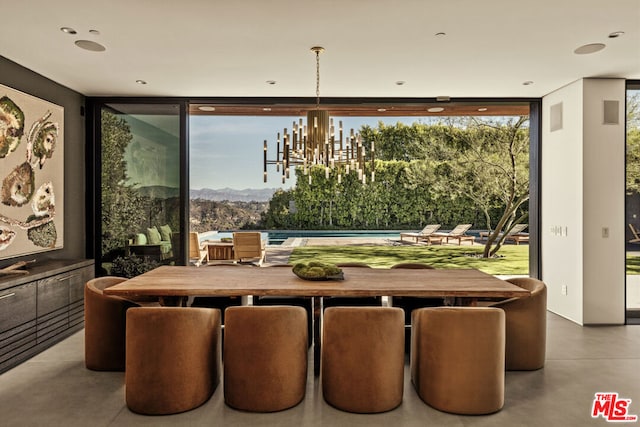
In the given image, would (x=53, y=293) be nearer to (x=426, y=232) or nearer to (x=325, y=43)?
(x=325, y=43)

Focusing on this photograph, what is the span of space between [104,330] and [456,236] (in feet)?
31.6

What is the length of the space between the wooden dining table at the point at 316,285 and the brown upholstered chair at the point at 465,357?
0.37 metres

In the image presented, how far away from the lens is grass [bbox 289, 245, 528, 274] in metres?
10.1

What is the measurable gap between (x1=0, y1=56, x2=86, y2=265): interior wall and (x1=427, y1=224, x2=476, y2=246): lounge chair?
8.58 meters

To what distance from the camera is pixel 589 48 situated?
3.83 meters

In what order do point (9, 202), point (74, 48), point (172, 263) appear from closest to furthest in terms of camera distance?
point (74, 48)
point (9, 202)
point (172, 263)

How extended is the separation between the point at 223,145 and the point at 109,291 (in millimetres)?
11724

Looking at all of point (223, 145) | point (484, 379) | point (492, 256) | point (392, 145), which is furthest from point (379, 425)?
point (223, 145)

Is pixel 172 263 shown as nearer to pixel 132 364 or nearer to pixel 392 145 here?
pixel 132 364

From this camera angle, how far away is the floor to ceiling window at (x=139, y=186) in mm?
5672

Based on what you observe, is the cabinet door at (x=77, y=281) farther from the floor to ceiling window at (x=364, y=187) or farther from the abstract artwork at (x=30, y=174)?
the floor to ceiling window at (x=364, y=187)

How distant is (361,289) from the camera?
3096mm

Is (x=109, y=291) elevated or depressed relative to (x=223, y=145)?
depressed

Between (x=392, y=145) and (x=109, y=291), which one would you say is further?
(x=392, y=145)
